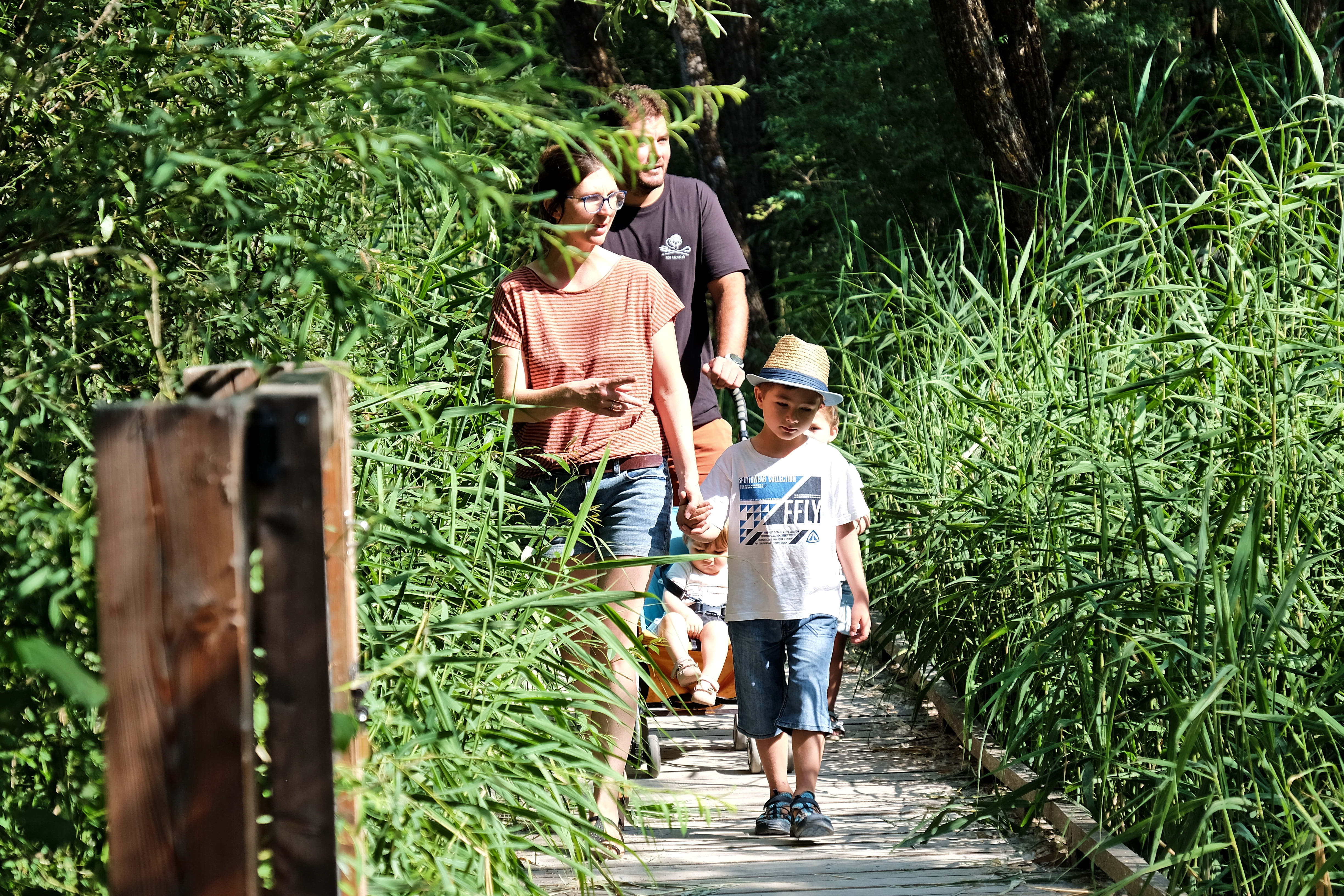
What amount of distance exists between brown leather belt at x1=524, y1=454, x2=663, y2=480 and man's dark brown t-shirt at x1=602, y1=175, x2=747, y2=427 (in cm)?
102

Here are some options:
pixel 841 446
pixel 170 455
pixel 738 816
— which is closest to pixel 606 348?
pixel 738 816

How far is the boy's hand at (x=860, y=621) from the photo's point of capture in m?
4.52

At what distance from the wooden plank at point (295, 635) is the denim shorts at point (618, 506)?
2.32 metres

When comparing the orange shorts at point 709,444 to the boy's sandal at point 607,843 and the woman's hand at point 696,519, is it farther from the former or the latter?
the boy's sandal at point 607,843

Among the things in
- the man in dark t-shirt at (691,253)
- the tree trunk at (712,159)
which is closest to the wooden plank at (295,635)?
the man in dark t-shirt at (691,253)

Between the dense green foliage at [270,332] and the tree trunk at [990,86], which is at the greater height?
the tree trunk at [990,86]

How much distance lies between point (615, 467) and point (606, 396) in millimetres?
423

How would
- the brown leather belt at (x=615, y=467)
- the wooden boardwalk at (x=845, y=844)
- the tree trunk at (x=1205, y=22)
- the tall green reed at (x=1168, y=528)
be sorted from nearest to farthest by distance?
the tall green reed at (x=1168, y=528) → the wooden boardwalk at (x=845, y=844) → the brown leather belt at (x=615, y=467) → the tree trunk at (x=1205, y=22)

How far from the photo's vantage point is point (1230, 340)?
385cm

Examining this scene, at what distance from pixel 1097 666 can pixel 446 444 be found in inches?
72.2

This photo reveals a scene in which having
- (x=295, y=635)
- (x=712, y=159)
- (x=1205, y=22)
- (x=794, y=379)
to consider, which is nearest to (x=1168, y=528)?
(x=794, y=379)

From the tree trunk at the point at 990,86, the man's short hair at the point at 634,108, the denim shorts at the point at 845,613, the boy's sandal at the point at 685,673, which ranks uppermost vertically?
the tree trunk at the point at 990,86

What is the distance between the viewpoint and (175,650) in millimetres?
1559

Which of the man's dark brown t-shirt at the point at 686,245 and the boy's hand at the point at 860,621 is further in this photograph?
the man's dark brown t-shirt at the point at 686,245
